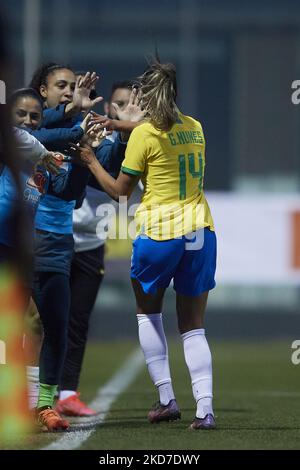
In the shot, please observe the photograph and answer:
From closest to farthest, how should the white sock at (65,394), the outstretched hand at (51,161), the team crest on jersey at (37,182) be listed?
the outstretched hand at (51,161), the team crest on jersey at (37,182), the white sock at (65,394)

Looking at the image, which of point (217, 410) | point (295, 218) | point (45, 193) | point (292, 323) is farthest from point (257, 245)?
point (45, 193)

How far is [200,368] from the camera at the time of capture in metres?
6.83

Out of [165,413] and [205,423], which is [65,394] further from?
[205,423]

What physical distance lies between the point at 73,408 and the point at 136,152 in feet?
7.19

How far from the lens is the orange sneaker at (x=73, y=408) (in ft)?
26.9

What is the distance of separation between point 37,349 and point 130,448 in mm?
1791

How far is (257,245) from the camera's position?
17.4 meters

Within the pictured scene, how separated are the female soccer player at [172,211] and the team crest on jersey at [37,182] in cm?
25

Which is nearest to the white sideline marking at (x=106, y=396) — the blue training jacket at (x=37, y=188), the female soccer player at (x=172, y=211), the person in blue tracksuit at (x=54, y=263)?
the person in blue tracksuit at (x=54, y=263)

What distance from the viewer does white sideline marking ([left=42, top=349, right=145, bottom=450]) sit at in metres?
6.07

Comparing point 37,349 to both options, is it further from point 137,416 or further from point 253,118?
point 253,118

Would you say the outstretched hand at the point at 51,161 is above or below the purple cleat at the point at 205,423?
above

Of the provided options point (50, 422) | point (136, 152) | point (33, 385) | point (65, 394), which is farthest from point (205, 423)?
point (65, 394)

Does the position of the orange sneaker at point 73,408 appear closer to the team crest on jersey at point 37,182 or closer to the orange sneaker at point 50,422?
the orange sneaker at point 50,422
